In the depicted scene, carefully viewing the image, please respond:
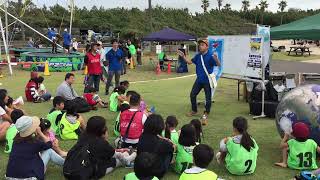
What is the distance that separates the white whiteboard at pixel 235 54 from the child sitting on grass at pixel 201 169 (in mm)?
6236

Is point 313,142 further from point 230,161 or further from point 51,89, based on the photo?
point 51,89

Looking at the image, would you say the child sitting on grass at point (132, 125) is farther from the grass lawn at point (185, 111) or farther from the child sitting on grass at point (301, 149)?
the child sitting on grass at point (301, 149)

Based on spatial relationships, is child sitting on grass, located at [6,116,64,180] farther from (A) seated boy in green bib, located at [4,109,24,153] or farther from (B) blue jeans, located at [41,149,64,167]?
(A) seated boy in green bib, located at [4,109,24,153]

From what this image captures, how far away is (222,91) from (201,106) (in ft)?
10.7

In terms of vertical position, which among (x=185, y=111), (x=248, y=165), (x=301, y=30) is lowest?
(x=185, y=111)

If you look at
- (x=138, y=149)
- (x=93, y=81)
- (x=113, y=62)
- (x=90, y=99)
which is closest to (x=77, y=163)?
(x=138, y=149)

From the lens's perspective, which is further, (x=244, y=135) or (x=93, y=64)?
(x=93, y=64)

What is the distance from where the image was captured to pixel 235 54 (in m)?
11.5

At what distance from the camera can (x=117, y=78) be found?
1394 cm

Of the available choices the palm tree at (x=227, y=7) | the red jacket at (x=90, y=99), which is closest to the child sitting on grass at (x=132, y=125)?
the red jacket at (x=90, y=99)

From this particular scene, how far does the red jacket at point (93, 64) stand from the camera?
42.3 ft

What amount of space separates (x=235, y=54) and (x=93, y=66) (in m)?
4.47

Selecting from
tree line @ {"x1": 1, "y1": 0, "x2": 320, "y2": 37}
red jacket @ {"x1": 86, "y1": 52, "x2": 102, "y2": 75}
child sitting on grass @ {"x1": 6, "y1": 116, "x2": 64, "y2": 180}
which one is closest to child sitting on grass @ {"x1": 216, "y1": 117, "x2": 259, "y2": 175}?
child sitting on grass @ {"x1": 6, "y1": 116, "x2": 64, "y2": 180}

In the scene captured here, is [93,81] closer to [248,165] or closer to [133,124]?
[133,124]
